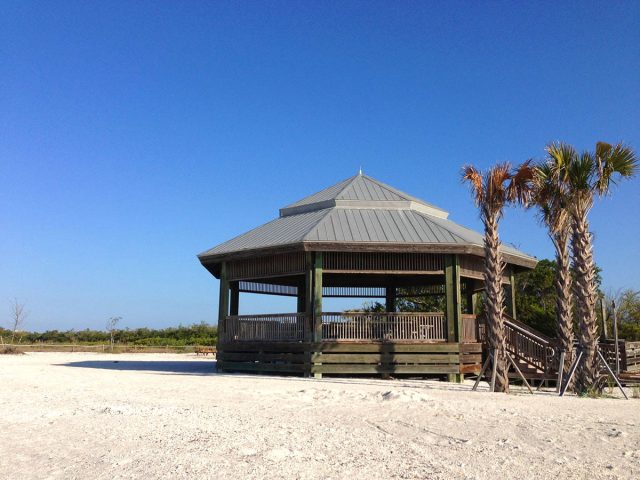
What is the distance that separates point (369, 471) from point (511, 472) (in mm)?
1405

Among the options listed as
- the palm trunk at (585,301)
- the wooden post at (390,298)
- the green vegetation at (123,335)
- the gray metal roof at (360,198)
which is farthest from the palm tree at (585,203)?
the green vegetation at (123,335)

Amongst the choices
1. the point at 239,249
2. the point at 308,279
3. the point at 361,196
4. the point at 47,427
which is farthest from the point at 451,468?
the point at 361,196

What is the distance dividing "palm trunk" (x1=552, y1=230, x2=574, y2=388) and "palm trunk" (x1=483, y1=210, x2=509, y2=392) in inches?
66.3

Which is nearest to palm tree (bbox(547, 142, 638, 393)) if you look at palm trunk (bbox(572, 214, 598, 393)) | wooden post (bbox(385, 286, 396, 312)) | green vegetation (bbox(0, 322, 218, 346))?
palm trunk (bbox(572, 214, 598, 393))

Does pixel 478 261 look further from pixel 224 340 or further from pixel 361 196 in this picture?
pixel 224 340

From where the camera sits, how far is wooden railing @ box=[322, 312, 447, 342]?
16.7 meters

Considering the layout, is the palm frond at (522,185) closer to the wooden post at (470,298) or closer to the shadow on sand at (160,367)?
the wooden post at (470,298)

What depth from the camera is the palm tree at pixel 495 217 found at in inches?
527

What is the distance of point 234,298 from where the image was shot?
2047 cm

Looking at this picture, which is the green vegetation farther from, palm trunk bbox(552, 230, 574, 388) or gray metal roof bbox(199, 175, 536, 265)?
palm trunk bbox(552, 230, 574, 388)

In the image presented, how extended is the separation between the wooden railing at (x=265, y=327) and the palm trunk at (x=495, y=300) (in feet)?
18.6

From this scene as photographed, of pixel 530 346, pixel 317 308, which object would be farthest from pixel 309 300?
pixel 530 346

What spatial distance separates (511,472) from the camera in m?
5.63

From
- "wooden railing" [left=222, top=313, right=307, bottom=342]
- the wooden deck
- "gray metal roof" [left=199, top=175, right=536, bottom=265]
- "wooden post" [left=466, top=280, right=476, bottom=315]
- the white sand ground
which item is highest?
"gray metal roof" [left=199, top=175, right=536, bottom=265]
